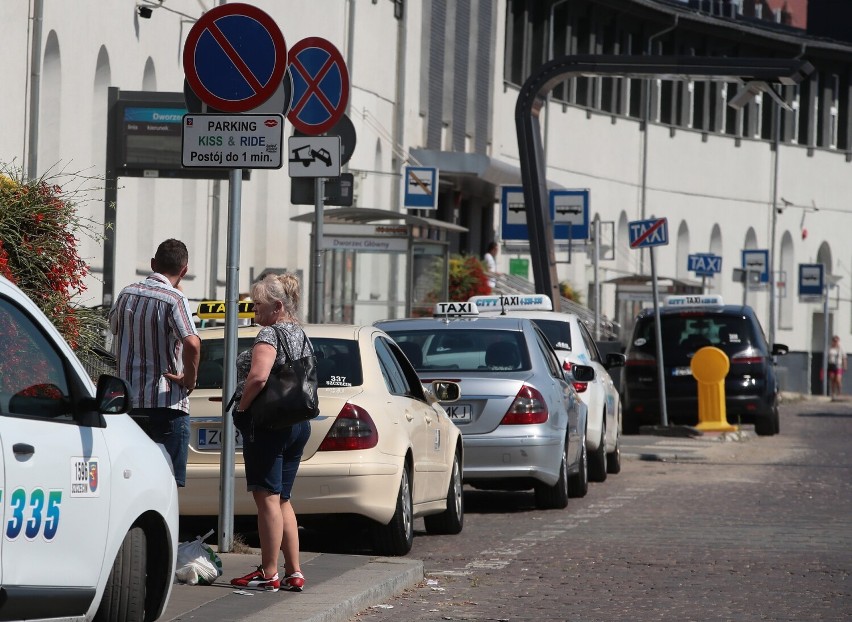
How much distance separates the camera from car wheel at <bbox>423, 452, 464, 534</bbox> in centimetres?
1316

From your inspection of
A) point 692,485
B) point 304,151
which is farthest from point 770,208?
point 304,151

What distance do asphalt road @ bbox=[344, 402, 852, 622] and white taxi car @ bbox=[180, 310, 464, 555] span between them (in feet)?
1.61

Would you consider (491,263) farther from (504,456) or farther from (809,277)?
(504,456)

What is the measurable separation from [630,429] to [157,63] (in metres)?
8.65

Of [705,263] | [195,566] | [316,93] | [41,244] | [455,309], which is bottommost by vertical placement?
[195,566]

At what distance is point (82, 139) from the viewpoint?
2455cm

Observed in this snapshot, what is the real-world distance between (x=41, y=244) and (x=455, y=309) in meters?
5.75

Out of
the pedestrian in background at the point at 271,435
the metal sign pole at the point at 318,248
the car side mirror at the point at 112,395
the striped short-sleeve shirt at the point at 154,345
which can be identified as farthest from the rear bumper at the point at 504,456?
the car side mirror at the point at 112,395

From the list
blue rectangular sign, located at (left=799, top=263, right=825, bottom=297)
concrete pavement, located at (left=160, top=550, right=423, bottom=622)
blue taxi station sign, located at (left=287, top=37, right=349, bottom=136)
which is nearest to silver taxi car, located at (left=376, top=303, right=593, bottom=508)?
blue taxi station sign, located at (left=287, top=37, right=349, bottom=136)

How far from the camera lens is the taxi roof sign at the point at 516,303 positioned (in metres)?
20.2

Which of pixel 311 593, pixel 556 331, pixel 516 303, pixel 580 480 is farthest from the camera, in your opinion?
pixel 516 303

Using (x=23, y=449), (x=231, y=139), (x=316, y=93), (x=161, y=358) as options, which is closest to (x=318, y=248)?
(x=316, y=93)

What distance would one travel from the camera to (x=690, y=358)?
27500 millimetres

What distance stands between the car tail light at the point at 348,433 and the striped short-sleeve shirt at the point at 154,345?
1339 millimetres
